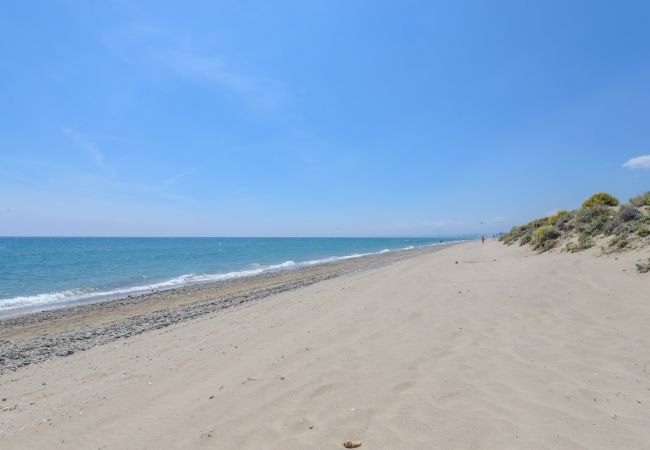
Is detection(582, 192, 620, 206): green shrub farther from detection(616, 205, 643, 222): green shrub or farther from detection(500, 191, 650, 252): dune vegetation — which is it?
detection(616, 205, 643, 222): green shrub

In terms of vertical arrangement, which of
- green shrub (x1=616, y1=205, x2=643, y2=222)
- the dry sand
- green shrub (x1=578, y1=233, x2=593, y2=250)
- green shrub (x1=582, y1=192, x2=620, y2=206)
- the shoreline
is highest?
green shrub (x1=582, y1=192, x2=620, y2=206)

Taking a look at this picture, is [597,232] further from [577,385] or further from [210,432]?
[210,432]

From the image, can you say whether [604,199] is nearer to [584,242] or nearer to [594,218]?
[594,218]

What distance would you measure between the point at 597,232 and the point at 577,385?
11.2 m

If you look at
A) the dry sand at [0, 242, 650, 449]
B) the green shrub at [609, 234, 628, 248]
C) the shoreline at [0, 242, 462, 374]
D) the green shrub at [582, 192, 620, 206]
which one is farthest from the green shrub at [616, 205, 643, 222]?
the shoreline at [0, 242, 462, 374]

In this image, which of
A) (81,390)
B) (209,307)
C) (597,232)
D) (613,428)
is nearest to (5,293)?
(209,307)


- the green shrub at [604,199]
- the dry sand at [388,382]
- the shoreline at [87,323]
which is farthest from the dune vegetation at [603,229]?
the shoreline at [87,323]

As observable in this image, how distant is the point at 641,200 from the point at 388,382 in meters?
13.8

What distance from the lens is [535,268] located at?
36.1 feet

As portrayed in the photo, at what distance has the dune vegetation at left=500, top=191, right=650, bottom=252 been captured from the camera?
33.1ft

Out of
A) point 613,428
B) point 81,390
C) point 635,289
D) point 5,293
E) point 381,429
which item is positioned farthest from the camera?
point 5,293

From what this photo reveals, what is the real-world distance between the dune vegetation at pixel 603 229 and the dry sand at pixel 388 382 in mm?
1673

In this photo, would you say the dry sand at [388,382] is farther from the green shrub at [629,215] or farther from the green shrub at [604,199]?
the green shrub at [604,199]

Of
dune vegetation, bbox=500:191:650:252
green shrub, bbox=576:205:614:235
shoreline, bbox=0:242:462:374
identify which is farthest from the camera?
green shrub, bbox=576:205:614:235
